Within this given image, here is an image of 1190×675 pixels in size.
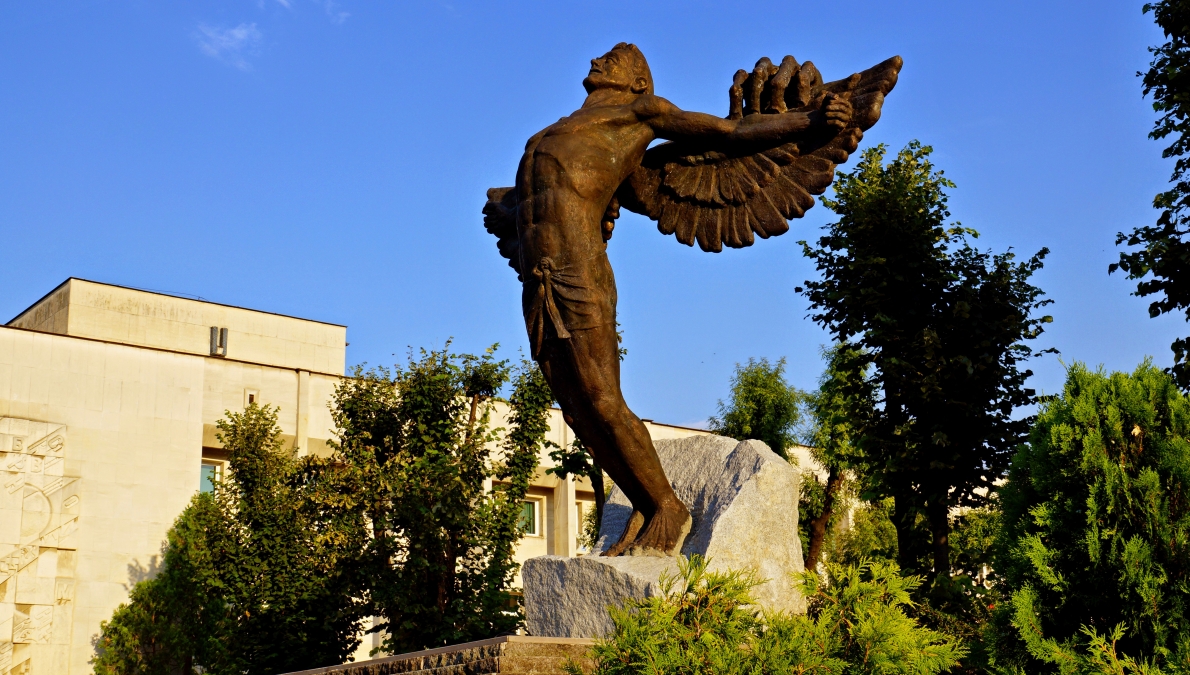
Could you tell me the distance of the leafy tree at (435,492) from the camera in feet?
48.6

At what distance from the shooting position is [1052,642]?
4875 mm

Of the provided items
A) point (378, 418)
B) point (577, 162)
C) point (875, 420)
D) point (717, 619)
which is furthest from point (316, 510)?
point (717, 619)

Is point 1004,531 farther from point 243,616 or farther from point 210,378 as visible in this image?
point 210,378

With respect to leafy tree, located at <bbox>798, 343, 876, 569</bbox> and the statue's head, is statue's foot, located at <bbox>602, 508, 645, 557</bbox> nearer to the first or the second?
the statue's head

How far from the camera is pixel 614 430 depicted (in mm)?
6809

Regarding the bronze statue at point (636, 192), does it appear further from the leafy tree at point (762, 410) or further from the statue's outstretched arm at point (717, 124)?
the leafy tree at point (762, 410)

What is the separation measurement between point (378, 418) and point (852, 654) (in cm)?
1231

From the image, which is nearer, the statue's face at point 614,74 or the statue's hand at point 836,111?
the statue's hand at point 836,111

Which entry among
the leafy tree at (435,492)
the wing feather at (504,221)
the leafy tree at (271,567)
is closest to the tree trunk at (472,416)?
the leafy tree at (435,492)

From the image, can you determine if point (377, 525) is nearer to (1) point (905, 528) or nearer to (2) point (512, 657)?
(1) point (905, 528)

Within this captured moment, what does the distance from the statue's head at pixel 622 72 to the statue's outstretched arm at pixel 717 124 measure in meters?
0.24

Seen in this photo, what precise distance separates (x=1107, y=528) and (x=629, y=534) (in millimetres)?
2678

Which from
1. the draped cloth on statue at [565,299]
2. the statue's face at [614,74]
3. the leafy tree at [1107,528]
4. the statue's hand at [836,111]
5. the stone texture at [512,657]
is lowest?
the stone texture at [512,657]

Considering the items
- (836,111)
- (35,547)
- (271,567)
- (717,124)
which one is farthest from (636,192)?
(35,547)
